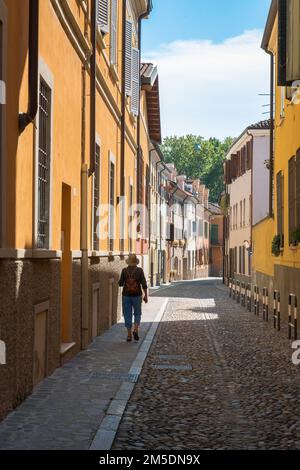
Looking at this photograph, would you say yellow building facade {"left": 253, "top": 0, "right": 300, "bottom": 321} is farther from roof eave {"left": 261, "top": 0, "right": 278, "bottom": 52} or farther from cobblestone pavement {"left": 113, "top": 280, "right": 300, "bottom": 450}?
cobblestone pavement {"left": 113, "top": 280, "right": 300, "bottom": 450}

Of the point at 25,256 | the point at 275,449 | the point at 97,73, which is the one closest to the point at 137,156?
the point at 97,73

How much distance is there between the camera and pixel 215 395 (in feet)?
29.2

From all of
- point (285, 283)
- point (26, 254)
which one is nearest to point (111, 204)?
A: point (285, 283)

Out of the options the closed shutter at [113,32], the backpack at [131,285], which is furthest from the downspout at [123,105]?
the backpack at [131,285]

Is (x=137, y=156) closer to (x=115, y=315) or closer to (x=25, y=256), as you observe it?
(x=115, y=315)

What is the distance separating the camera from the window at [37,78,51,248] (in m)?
9.52

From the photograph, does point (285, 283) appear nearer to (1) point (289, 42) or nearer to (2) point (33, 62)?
(1) point (289, 42)

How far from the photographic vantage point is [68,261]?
1167 cm

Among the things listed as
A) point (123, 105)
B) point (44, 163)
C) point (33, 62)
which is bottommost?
point (44, 163)

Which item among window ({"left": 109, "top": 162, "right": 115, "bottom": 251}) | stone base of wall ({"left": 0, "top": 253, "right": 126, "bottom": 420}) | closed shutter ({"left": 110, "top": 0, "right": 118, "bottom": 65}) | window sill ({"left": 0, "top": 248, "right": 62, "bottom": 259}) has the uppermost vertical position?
closed shutter ({"left": 110, "top": 0, "right": 118, "bottom": 65})

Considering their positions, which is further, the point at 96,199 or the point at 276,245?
the point at 276,245

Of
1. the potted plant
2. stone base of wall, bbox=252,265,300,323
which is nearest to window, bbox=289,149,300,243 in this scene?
stone base of wall, bbox=252,265,300,323

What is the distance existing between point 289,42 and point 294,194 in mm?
3726

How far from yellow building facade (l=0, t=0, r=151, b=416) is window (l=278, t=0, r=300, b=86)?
12.0 ft
